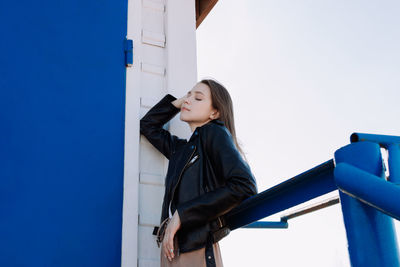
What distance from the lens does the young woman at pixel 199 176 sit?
1.85 metres

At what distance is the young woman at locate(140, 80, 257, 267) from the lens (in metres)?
1.85

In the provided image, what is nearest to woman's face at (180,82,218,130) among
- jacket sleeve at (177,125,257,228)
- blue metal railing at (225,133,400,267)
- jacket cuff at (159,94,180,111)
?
jacket cuff at (159,94,180,111)

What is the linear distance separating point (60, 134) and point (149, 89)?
625 millimetres

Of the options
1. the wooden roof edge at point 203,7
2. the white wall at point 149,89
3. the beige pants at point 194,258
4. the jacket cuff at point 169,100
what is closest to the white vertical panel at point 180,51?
the white wall at point 149,89

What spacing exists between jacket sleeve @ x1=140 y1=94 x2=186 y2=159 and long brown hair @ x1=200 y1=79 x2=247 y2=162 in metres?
0.24

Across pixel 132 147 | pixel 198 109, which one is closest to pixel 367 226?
pixel 198 109

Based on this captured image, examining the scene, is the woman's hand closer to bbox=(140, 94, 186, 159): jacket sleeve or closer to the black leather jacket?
the black leather jacket

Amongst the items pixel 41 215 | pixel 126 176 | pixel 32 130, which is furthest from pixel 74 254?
pixel 32 130

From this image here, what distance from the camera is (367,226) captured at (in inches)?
34.7

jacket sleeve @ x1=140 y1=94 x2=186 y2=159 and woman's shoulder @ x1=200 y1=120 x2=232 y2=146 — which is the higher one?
jacket sleeve @ x1=140 y1=94 x2=186 y2=159

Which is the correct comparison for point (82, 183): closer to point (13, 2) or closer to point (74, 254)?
point (74, 254)

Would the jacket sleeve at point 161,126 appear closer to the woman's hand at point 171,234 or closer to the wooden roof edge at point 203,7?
the woman's hand at point 171,234

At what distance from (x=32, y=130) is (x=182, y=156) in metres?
0.73

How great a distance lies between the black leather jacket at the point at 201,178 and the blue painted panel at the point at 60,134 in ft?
0.77
